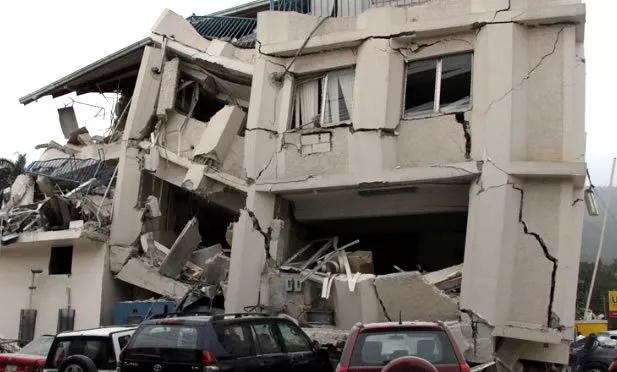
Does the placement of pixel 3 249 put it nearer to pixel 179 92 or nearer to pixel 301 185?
pixel 179 92

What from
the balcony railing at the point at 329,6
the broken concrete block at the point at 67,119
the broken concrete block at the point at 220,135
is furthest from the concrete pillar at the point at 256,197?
the broken concrete block at the point at 67,119

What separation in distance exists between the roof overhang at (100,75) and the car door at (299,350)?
34.4 ft

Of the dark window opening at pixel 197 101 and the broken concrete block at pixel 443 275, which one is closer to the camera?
the broken concrete block at pixel 443 275

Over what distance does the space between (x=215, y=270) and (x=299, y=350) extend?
5.76 m

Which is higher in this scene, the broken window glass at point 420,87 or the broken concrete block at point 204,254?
the broken window glass at point 420,87

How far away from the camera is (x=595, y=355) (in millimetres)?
17578

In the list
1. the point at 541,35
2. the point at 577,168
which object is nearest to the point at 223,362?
the point at 577,168

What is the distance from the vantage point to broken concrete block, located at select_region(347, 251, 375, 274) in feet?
42.8

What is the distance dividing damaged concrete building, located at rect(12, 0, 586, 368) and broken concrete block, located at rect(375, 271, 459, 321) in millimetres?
28

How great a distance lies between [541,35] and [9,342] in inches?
520

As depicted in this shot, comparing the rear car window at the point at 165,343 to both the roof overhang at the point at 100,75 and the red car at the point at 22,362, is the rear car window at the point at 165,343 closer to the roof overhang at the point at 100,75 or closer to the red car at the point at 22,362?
the red car at the point at 22,362

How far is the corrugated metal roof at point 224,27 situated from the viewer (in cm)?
1686

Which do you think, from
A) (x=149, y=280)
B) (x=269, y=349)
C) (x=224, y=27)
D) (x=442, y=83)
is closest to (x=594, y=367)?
(x=442, y=83)

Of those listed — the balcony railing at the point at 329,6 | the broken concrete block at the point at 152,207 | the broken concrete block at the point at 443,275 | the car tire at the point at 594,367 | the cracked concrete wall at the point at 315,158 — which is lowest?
the car tire at the point at 594,367
